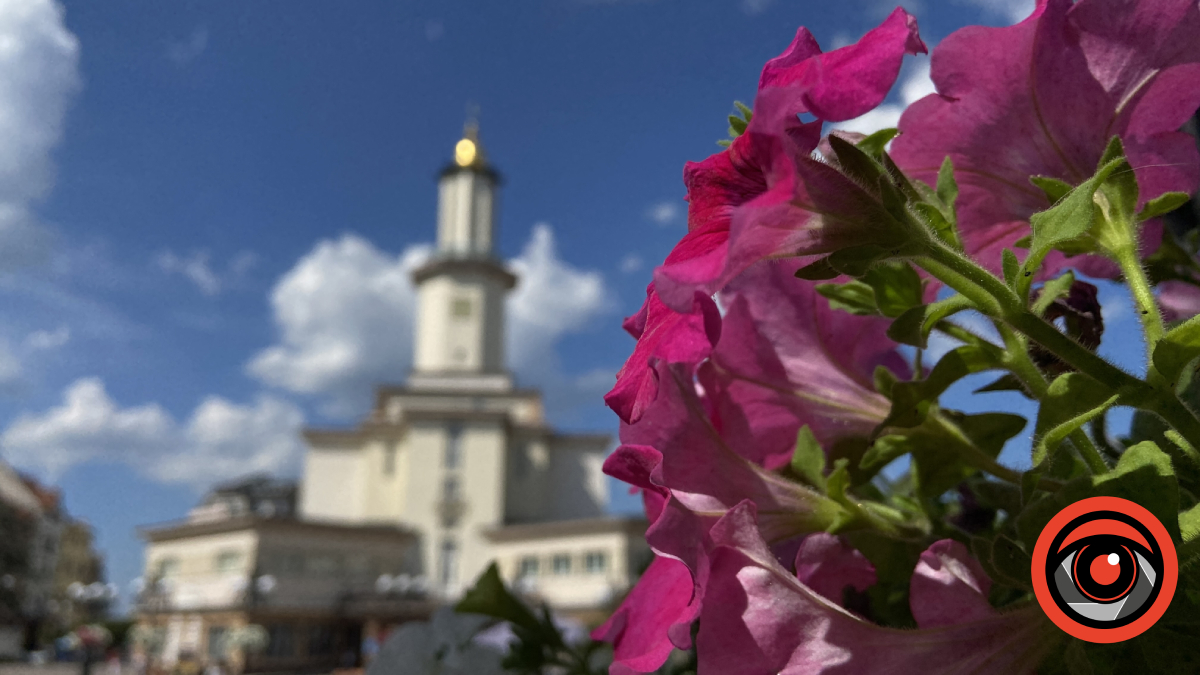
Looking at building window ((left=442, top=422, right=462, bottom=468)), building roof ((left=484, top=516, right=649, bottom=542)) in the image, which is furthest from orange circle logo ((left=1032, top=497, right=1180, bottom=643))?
building window ((left=442, top=422, right=462, bottom=468))

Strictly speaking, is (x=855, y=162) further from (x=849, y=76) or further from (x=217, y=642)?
(x=217, y=642)

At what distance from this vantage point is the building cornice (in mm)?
30188

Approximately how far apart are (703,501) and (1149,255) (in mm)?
337

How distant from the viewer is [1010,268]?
0.35 metres

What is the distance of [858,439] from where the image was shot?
51 centimetres

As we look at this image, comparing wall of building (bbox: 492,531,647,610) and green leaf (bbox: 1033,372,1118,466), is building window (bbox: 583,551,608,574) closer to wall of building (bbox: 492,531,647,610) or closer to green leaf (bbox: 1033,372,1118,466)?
wall of building (bbox: 492,531,647,610)

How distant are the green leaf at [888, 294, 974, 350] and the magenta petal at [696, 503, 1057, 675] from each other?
119mm

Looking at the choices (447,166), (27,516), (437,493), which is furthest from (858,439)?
(27,516)

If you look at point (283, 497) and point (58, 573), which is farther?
point (58, 573)

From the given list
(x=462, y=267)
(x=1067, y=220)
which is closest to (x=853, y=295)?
(x=1067, y=220)

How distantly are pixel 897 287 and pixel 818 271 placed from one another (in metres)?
0.08

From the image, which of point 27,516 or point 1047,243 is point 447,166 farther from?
point 1047,243

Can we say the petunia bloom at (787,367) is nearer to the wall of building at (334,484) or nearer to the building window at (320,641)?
the building window at (320,641)

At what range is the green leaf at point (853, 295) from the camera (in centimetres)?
47
